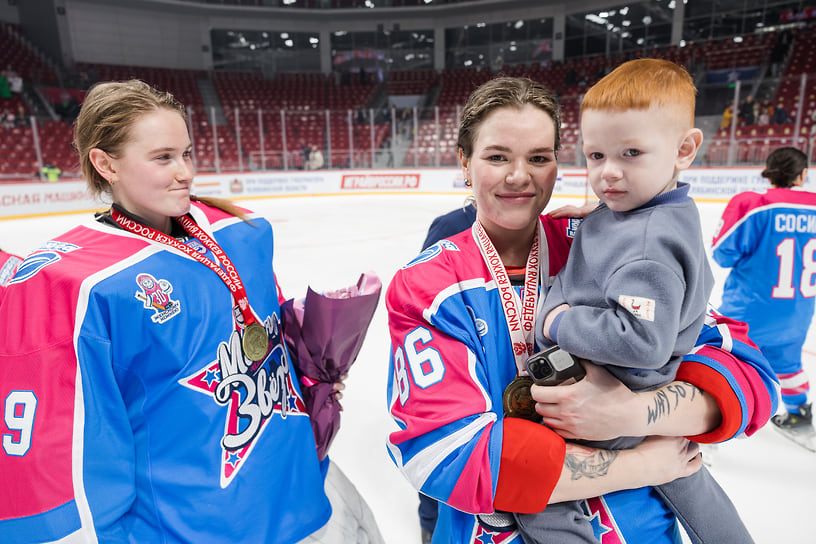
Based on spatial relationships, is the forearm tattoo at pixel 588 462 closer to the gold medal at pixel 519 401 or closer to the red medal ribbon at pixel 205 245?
the gold medal at pixel 519 401

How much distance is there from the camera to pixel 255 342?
1.17 metres

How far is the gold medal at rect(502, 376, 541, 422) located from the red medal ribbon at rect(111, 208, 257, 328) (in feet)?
1.98

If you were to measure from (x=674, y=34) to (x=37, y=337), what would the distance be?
71.7ft

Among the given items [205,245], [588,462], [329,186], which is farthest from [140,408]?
[329,186]

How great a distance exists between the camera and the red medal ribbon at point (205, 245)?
3.65 ft

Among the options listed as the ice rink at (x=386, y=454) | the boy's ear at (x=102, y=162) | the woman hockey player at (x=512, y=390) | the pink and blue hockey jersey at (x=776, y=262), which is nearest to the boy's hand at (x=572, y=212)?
the woman hockey player at (x=512, y=390)

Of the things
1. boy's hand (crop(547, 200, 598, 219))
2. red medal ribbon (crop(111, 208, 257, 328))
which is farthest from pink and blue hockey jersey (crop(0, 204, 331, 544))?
boy's hand (crop(547, 200, 598, 219))

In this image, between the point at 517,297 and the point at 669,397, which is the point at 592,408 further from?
the point at 517,297

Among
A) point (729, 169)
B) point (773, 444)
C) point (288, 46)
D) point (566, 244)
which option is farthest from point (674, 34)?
point (566, 244)

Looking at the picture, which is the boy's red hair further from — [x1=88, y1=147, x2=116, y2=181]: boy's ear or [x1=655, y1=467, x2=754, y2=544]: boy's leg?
[x1=88, y1=147, x2=116, y2=181]: boy's ear

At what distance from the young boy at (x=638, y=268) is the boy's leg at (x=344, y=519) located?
513mm

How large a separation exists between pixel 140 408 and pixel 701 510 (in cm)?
114

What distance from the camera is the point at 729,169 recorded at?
1009cm

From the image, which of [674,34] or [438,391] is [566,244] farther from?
[674,34]
